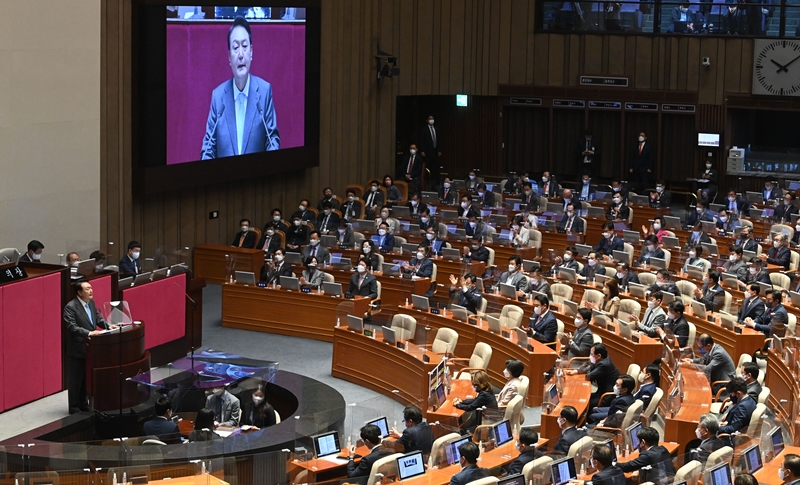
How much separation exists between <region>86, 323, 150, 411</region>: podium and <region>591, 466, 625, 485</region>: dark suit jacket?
5588mm

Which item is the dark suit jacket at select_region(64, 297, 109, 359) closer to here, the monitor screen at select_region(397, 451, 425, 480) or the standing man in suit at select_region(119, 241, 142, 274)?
the standing man in suit at select_region(119, 241, 142, 274)

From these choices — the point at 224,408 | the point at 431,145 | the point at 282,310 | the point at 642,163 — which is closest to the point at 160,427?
the point at 224,408

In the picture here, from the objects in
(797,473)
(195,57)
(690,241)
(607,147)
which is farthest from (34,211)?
(607,147)

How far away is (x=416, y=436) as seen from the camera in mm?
10391

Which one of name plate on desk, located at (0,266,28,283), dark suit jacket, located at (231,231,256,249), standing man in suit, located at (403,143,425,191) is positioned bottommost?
dark suit jacket, located at (231,231,256,249)

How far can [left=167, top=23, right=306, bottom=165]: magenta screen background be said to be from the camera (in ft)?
60.9

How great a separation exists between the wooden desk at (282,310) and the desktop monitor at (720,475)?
Result: 807 cm

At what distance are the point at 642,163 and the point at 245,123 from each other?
28.5 ft

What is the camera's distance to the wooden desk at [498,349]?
13812 mm

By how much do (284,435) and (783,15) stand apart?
16.6 metres

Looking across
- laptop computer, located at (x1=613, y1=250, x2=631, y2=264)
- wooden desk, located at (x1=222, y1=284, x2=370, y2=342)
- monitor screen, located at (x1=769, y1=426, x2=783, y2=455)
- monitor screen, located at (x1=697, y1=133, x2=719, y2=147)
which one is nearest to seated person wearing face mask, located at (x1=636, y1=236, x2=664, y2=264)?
laptop computer, located at (x1=613, y1=250, x2=631, y2=264)

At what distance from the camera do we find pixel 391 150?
25281 millimetres

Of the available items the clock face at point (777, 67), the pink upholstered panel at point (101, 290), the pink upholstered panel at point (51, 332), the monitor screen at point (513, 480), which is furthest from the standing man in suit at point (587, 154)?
the monitor screen at point (513, 480)

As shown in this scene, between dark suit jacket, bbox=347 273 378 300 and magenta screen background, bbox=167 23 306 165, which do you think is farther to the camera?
magenta screen background, bbox=167 23 306 165
